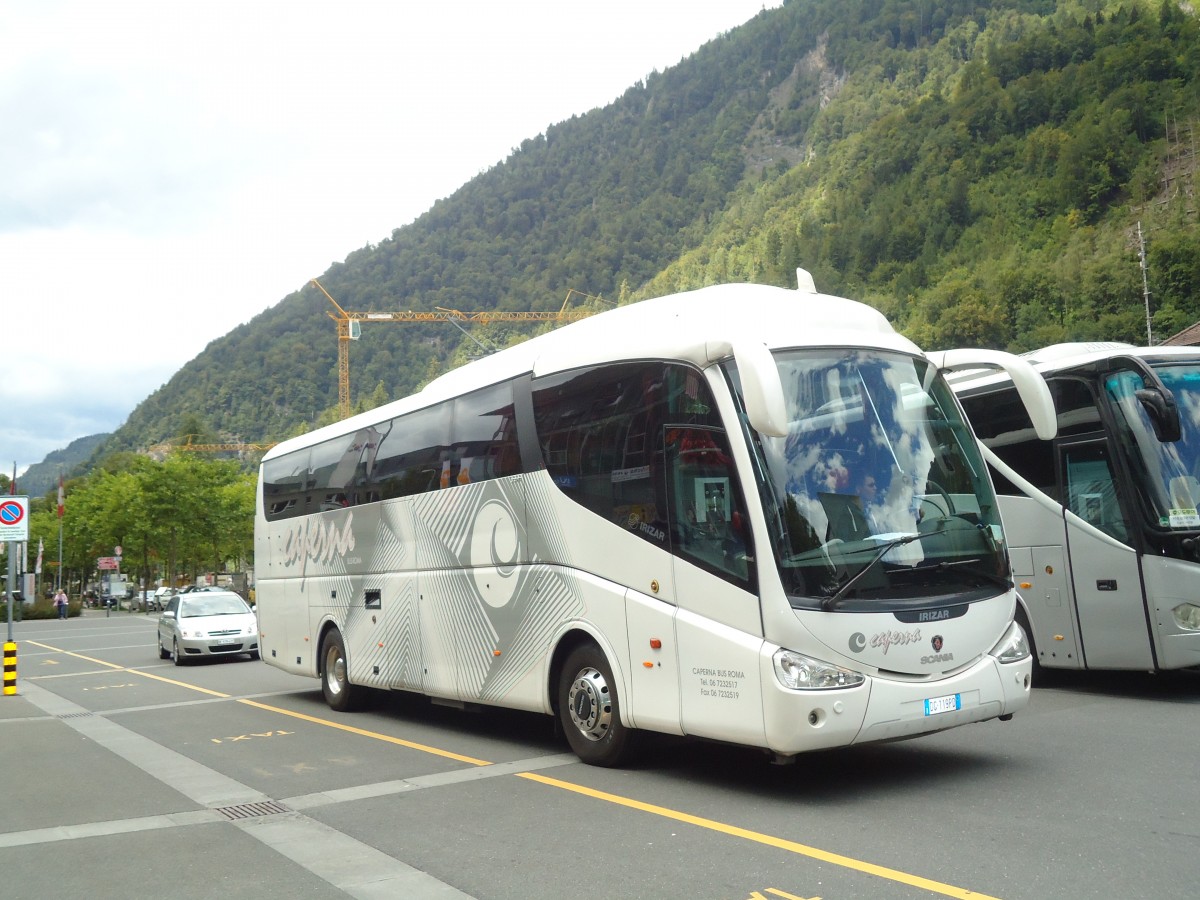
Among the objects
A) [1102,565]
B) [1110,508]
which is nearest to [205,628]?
[1102,565]

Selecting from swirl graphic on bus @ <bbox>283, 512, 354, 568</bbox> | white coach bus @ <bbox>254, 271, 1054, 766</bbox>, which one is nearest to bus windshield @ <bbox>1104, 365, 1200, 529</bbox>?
white coach bus @ <bbox>254, 271, 1054, 766</bbox>

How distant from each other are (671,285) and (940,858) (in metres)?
174


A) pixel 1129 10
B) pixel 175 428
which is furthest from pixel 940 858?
pixel 175 428

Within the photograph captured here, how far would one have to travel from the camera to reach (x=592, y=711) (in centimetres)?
906

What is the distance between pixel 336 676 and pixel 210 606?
42.3 ft

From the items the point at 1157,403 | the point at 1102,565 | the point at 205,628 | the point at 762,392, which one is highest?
the point at 1157,403

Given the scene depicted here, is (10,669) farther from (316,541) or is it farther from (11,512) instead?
(316,541)

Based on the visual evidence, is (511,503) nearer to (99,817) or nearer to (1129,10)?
(99,817)

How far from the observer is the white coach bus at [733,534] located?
7.38m

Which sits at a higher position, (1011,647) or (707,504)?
(707,504)

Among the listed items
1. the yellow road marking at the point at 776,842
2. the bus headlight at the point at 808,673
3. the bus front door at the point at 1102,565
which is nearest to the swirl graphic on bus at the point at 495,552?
the yellow road marking at the point at 776,842

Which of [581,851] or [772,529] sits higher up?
[772,529]

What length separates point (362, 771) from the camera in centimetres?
963

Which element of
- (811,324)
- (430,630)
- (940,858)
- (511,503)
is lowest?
(940,858)
